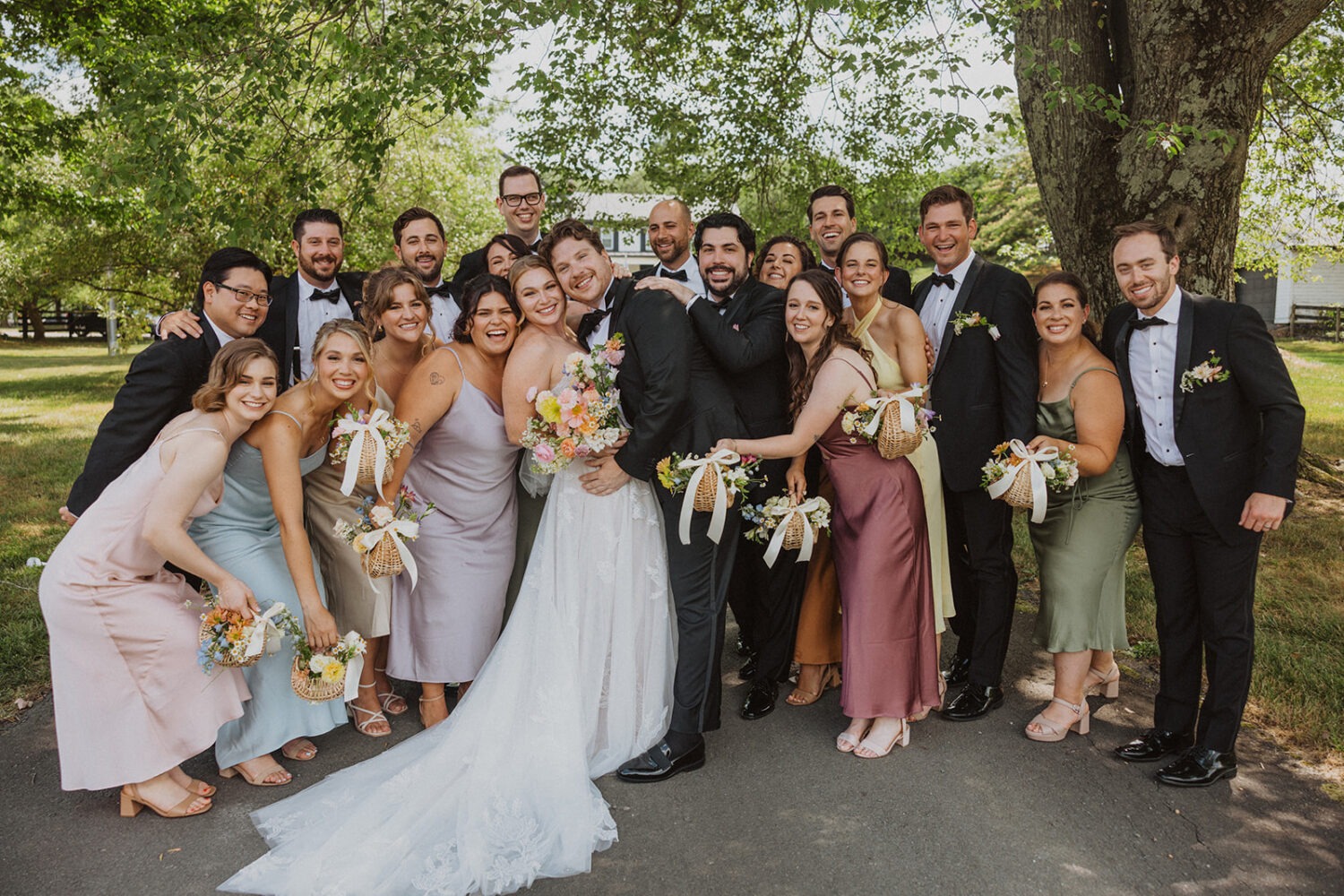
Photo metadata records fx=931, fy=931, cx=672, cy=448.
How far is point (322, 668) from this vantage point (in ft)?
13.8

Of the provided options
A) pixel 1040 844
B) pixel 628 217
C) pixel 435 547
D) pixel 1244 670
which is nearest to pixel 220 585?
pixel 435 547

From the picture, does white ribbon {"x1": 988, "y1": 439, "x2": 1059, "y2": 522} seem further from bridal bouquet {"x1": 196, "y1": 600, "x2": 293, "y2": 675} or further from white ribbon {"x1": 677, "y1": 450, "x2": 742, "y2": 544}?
bridal bouquet {"x1": 196, "y1": 600, "x2": 293, "y2": 675}

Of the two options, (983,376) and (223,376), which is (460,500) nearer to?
(223,376)

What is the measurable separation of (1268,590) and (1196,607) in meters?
3.42

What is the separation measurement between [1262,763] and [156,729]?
205 inches

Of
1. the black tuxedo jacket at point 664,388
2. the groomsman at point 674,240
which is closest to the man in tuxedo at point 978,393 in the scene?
the black tuxedo jacket at point 664,388

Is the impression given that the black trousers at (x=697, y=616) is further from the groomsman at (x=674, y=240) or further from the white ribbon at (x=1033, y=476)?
the groomsman at (x=674, y=240)

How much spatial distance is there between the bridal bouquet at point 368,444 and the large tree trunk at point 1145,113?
516 cm

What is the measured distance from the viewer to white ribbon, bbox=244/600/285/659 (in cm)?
412

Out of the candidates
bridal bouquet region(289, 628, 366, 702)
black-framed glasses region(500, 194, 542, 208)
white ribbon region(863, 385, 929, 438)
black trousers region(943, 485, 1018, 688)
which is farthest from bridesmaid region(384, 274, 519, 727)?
black trousers region(943, 485, 1018, 688)

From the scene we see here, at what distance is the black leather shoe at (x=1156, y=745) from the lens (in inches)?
178

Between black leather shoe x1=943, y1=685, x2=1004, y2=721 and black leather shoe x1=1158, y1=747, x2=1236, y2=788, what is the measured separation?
0.94 m

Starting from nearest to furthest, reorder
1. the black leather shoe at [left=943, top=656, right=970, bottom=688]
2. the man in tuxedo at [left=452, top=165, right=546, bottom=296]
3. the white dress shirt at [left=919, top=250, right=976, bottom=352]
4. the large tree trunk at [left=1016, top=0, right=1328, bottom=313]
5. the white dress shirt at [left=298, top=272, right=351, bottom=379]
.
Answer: the white dress shirt at [left=919, top=250, right=976, bottom=352] < the black leather shoe at [left=943, top=656, right=970, bottom=688] < the white dress shirt at [left=298, top=272, right=351, bottom=379] < the man in tuxedo at [left=452, top=165, right=546, bottom=296] < the large tree trunk at [left=1016, top=0, right=1328, bottom=313]

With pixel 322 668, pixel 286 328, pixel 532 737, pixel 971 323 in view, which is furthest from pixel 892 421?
pixel 286 328
